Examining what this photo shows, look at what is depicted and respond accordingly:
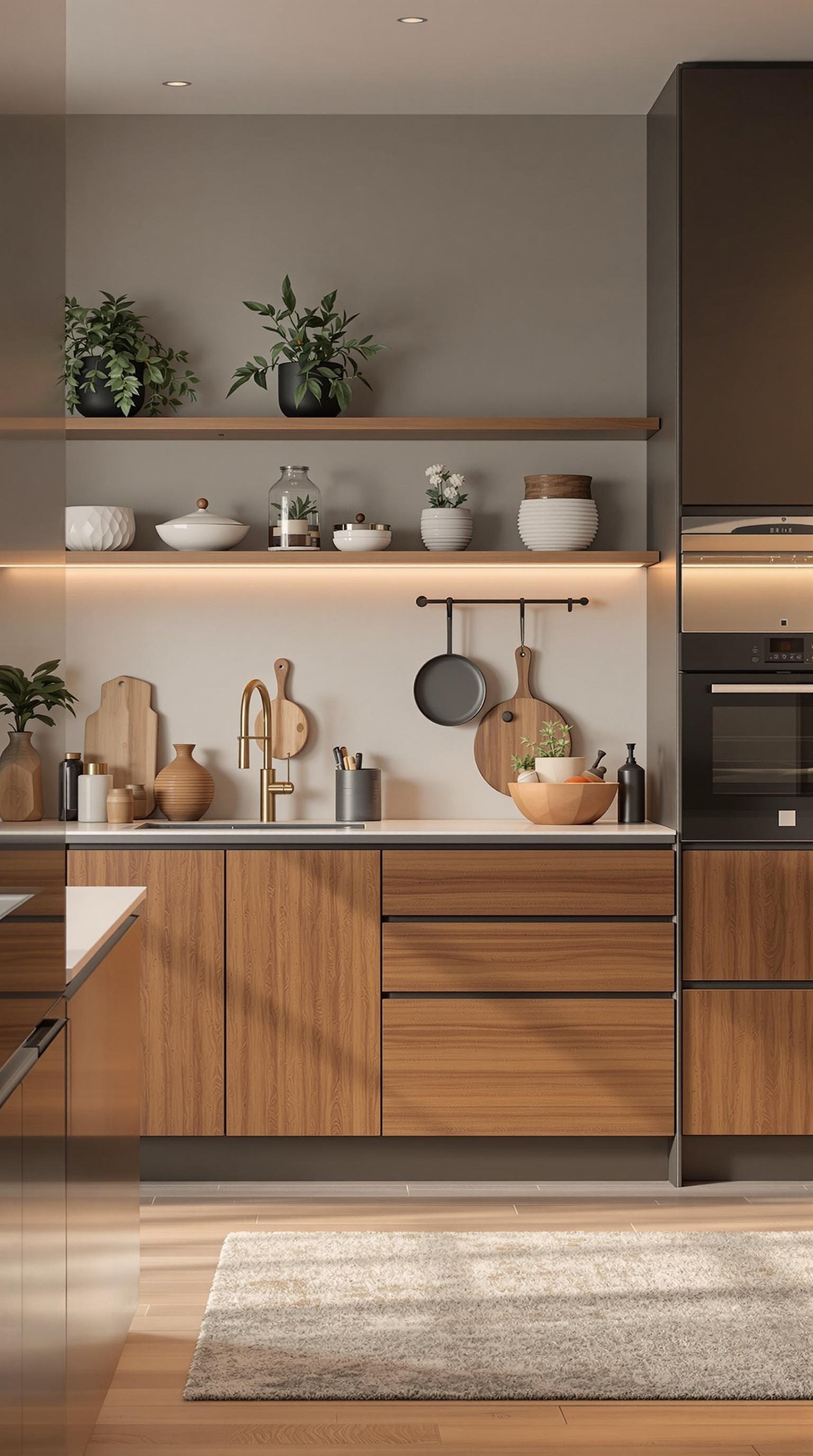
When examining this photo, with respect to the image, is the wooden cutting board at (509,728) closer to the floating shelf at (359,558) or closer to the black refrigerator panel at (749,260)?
the floating shelf at (359,558)

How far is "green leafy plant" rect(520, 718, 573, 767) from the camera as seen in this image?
407 cm

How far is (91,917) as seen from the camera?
94.7 inches

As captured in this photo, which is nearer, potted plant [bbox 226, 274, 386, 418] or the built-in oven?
the built-in oven

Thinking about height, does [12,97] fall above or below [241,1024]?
above

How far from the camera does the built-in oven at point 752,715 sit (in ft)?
12.4

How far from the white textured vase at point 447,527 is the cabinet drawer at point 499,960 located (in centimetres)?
113

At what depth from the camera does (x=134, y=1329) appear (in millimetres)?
2725

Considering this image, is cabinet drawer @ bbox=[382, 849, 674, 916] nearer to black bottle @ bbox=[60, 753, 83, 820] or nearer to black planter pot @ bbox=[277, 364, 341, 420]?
black bottle @ bbox=[60, 753, 83, 820]

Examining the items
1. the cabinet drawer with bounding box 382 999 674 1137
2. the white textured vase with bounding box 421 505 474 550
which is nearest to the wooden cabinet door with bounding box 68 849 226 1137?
the cabinet drawer with bounding box 382 999 674 1137

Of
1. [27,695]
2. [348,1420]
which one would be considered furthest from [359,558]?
[27,695]

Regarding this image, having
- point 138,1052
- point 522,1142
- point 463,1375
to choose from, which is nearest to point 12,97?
point 138,1052

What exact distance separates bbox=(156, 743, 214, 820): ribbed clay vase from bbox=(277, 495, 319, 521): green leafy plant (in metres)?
0.74

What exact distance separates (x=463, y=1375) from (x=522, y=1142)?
1265 millimetres

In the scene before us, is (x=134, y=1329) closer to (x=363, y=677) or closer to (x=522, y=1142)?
(x=522, y=1142)
